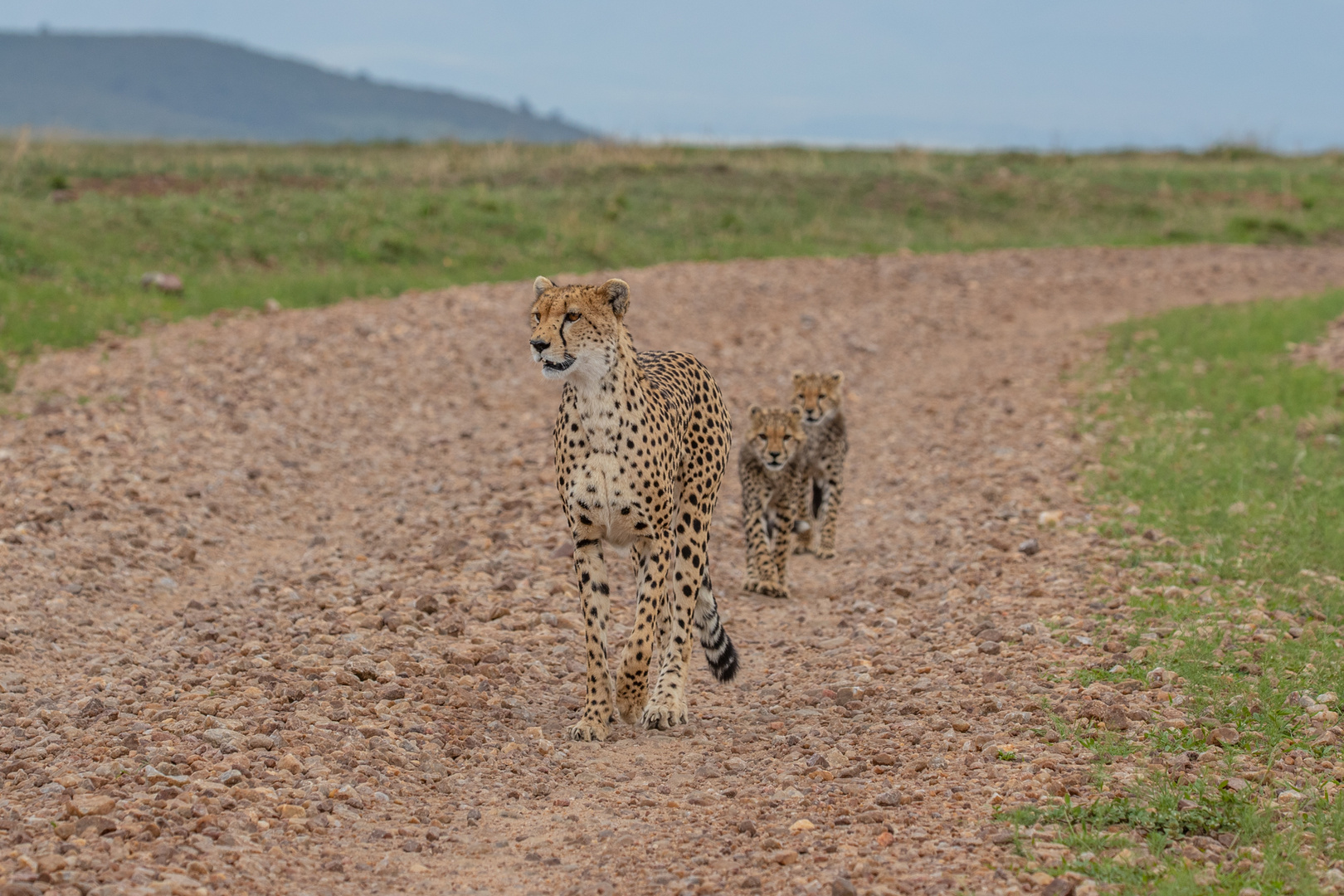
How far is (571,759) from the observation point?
19.8 feet

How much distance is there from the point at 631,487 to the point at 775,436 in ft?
9.37

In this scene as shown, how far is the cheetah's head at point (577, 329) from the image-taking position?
5828mm

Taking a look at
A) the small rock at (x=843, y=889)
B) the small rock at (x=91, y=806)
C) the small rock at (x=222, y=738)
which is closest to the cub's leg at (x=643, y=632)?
the small rock at (x=222, y=738)

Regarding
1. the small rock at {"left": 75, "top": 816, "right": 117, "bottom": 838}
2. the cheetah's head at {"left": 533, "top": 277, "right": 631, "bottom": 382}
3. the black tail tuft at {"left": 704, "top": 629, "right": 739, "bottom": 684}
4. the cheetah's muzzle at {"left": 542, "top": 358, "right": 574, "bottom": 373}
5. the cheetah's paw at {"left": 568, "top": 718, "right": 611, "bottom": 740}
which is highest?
the cheetah's head at {"left": 533, "top": 277, "right": 631, "bottom": 382}

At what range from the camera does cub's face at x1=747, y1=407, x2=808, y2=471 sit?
8844 millimetres

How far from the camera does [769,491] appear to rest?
9.34 metres

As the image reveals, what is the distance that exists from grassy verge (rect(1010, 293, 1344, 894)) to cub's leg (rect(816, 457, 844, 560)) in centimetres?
205

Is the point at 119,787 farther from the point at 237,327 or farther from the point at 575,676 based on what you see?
the point at 237,327

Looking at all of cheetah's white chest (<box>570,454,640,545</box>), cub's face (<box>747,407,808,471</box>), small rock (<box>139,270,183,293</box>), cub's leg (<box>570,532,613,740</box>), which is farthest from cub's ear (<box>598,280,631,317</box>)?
small rock (<box>139,270,183,293</box>)

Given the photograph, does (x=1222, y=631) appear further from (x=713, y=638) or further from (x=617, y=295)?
(x=617, y=295)

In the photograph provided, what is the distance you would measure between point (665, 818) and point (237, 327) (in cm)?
1335

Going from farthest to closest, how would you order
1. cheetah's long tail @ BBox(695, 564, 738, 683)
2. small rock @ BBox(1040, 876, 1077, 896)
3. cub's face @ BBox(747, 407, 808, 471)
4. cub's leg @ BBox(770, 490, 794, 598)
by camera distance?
cub's leg @ BBox(770, 490, 794, 598), cub's face @ BBox(747, 407, 808, 471), cheetah's long tail @ BBox(695, 564, 738, 683), small rock @ BBox(1040, 876, 1077, 896)

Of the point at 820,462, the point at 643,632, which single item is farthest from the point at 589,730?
the point at 820,462

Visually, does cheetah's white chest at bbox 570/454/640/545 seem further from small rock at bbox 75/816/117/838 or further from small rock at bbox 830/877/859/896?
small rock at bbox 75/816/117/838
